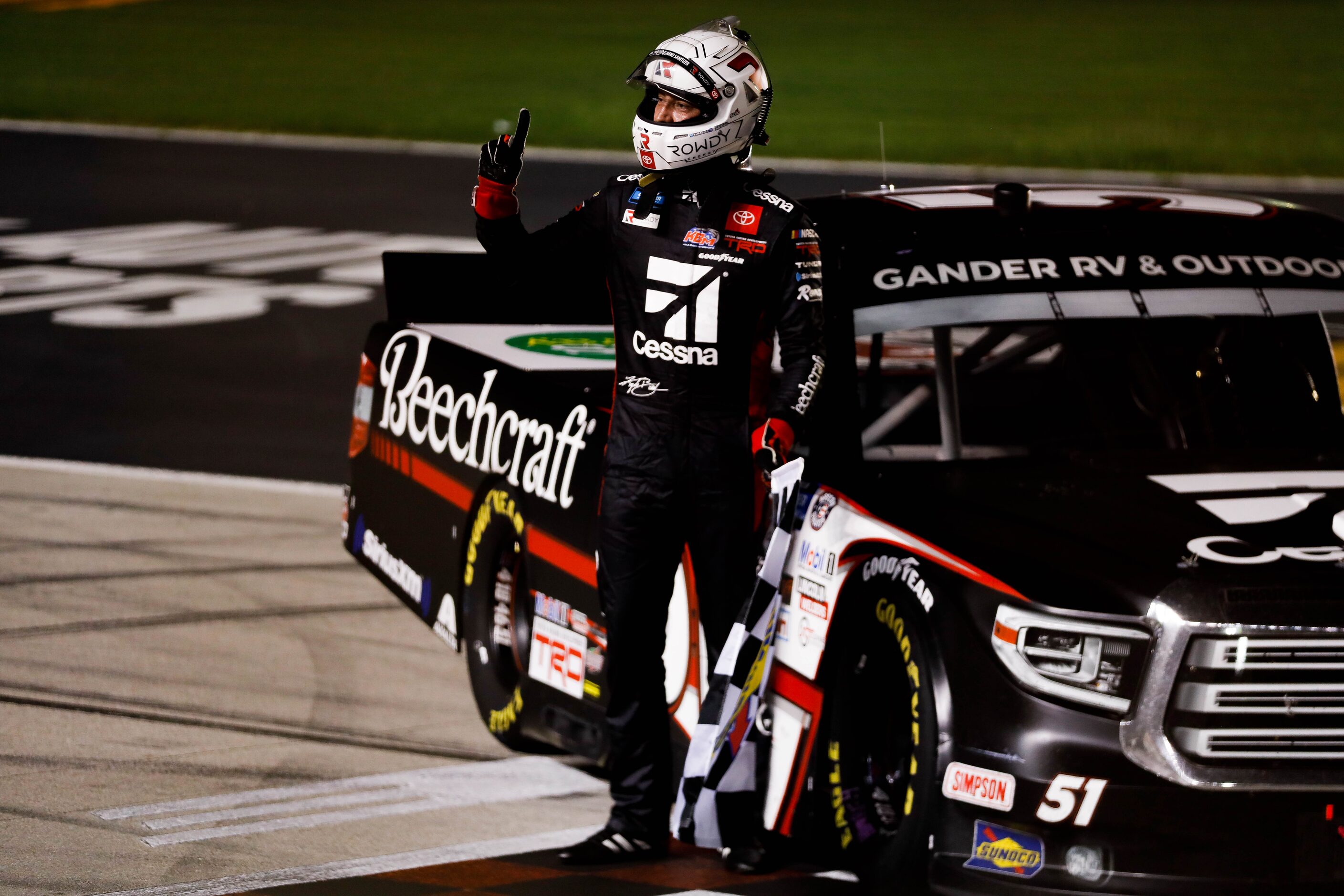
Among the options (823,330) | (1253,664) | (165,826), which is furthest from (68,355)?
(1253,664)

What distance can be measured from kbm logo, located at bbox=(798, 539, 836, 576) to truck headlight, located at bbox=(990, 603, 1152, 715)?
561 millimetres

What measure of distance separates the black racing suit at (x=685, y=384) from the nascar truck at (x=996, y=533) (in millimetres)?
173

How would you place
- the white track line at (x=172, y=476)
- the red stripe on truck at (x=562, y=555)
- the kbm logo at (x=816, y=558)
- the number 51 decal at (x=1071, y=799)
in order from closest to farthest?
the number 51 decal at (x=1071, y=799) < the kbm logo at (x=816, y=558) < the red stripe on truck at (x=562, y=555) < the white track line at (x=172, y=476)

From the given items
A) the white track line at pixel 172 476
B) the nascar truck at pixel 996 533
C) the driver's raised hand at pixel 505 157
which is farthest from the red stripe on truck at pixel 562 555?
the white track line at pixel 172 476

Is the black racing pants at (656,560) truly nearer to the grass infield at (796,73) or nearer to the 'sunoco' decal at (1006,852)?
the 'sunoco' decal at (1006,852)

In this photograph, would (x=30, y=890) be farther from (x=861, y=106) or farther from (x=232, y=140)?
(x=861, y=106)

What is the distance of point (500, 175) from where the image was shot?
16.4ft

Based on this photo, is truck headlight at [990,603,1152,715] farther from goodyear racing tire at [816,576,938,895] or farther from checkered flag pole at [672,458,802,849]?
checkered flag pole at [672,458,802,849]

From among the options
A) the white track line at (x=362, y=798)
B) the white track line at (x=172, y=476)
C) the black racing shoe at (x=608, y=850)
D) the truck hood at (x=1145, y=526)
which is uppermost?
the truck hood at (x=1145, y=526)

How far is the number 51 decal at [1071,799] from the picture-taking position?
4086 mm

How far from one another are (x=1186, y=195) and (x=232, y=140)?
19.3 meters

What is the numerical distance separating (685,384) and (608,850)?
114cm

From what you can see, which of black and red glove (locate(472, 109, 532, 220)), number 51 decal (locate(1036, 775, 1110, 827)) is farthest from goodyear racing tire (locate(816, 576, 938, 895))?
black and red glove (locate(472, 109, 532, 220))

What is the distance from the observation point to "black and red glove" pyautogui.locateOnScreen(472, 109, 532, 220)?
16.4 ft
